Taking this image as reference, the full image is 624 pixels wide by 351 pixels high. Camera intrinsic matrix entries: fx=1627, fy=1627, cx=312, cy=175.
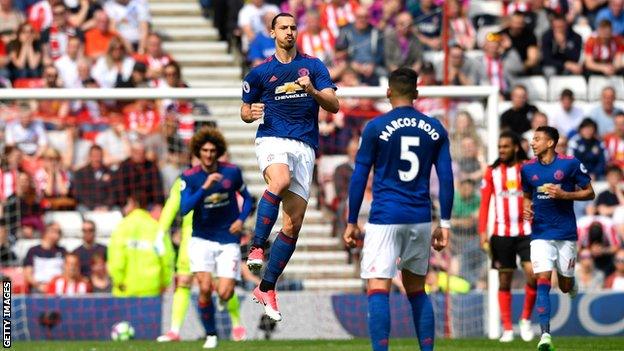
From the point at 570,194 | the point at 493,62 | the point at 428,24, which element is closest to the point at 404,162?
the point at 570,194

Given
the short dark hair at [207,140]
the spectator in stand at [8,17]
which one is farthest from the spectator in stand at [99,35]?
the short dark hair at [207,140]

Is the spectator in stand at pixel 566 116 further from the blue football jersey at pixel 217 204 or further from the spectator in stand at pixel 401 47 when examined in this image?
the blue football jersey at pixel 217 204

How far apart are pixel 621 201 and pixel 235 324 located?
6717mm

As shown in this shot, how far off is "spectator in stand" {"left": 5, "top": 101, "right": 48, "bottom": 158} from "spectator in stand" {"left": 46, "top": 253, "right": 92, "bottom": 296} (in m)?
2.07

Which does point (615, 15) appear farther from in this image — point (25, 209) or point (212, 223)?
point (212, 223)

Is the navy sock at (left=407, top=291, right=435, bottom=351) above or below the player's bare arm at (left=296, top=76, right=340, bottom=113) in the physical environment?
below

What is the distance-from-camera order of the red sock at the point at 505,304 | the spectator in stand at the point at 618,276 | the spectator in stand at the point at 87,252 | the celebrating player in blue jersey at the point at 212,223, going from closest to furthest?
the celebrating player in blue jersey at the point at 212,223
the red sock at the point at 505,304
the spectator in stand at the point at 87,252
the spectator in stand at the point at 618,276

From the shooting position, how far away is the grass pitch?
16969 millimetres

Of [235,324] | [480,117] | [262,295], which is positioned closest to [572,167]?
[262,295]

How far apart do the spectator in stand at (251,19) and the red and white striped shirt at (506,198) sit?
306 inches

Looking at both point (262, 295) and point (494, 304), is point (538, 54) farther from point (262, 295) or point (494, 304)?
point (262, 295)

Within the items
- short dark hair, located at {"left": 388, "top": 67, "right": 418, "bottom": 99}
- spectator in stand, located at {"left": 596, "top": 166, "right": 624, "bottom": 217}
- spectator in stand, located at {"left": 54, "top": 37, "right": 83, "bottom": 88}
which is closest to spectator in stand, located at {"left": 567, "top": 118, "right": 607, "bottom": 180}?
spectator in stand, located at {"left": 596, "top": 166, "right": 624, "bottom": 217}

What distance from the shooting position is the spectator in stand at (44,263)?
2195cm

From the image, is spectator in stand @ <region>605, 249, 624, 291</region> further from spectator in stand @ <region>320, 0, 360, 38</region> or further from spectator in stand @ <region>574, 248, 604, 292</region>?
spectator in stand @ <region>320, 0, 360, 38</region>
